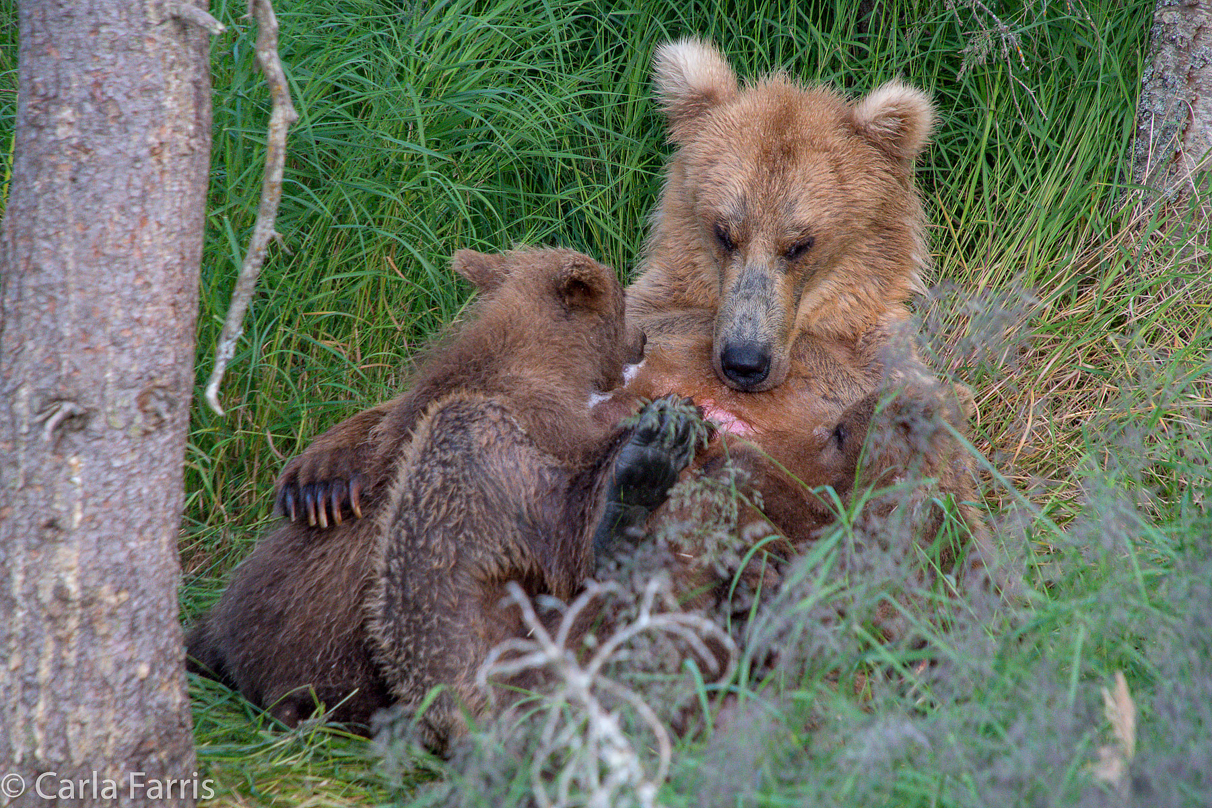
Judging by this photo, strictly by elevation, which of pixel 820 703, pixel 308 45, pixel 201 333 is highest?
pixel 308 45

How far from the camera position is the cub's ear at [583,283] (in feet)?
10.5

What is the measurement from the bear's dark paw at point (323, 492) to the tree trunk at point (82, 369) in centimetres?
80

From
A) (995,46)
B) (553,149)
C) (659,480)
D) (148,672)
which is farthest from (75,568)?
(995,46)

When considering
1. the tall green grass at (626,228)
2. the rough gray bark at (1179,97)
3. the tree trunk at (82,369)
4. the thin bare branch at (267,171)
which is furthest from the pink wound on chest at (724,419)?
the rough gray bark at (1179,97)

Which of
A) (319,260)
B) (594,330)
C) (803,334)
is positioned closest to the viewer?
(594,330)

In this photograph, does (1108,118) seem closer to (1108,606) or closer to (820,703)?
(1108,606)

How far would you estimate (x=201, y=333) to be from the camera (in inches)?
150

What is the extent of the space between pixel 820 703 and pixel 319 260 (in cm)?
286

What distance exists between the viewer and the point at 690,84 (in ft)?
12.6

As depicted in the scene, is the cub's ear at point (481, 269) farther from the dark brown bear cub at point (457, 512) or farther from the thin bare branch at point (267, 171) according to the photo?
the thin bare branch at point (267, 171)

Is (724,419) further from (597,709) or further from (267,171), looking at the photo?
(597,709)

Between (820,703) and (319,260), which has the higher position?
(319,260)

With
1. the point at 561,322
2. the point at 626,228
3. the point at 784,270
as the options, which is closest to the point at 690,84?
the point at 784,270

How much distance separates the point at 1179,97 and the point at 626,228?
7.95ft
